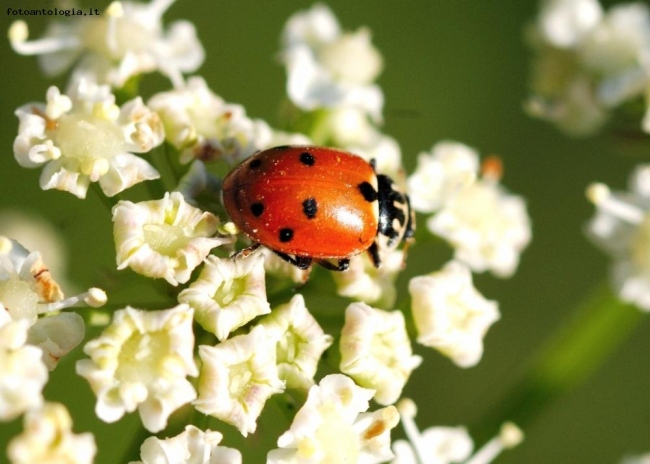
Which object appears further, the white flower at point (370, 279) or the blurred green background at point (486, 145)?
the blurred green background at point (486, 145)

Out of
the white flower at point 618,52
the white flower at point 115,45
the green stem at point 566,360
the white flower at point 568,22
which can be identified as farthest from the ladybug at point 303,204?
the white flower at point 568,22

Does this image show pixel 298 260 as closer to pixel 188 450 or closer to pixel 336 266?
pixel 336 266

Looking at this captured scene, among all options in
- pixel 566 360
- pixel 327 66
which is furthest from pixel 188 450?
pixel 327 66

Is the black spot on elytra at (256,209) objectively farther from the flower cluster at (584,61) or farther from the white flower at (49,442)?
the flower cluster at (584,61)

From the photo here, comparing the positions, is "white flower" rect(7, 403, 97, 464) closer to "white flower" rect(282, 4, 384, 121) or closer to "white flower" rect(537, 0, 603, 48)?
"white flower" rect(282, 4, 384, 121)

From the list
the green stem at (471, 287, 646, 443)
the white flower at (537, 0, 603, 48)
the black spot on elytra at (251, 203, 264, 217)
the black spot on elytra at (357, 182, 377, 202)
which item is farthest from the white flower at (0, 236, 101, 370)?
the white flower at (537, 0, 603, 48)

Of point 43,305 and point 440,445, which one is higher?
point 43,305
